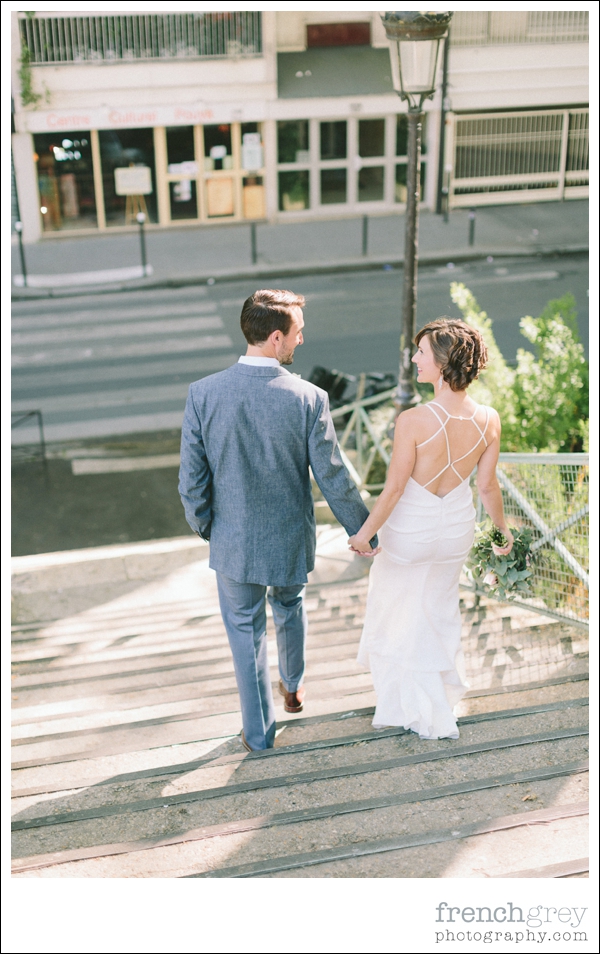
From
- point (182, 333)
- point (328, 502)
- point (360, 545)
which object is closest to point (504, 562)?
point (360, 545)

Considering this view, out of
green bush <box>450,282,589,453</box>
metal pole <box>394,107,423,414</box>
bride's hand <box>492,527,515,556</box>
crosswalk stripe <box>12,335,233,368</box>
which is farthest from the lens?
crosswalk stripe <box>12,335,233,368</box>

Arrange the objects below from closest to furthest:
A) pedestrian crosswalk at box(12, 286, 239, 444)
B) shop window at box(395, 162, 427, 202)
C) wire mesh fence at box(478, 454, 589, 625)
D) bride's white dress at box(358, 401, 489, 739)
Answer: bride's white dress at box(358, 401, 489, 739) < wire mesh fence at box(478, 454, 589, 625) < pedestrian crosswalk at box(12, 286, 239, 444) < shop window at box(395, 162, 427, 202)

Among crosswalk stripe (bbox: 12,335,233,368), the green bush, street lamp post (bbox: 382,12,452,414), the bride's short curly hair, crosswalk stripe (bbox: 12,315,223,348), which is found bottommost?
crosswalk stripe (bbox: 12,335,233,368)

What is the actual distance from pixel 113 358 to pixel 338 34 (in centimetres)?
963

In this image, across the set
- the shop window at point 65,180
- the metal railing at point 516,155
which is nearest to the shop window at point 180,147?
the shop window at point 65,180

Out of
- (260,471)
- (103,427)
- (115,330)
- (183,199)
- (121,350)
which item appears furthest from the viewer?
(183,199)

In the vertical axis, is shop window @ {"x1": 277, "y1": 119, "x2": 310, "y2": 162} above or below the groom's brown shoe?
above

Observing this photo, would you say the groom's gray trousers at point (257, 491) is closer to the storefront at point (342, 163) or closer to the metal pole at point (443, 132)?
the metal pole at point (443, 132)

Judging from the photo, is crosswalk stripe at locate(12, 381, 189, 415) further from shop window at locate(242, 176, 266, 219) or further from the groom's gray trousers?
shop window at locate(242, 176, 266, 219)

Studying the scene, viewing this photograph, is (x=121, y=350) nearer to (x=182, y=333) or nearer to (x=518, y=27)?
(x=182, y=333)

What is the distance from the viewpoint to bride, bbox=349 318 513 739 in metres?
3.29

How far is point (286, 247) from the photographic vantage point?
55.4 feet

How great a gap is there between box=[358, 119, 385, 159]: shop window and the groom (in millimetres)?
16097

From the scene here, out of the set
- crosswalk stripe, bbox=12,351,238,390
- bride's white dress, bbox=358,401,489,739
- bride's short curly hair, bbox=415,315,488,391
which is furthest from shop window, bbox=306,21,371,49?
bride's white dress, bbox=358,401,489,739
